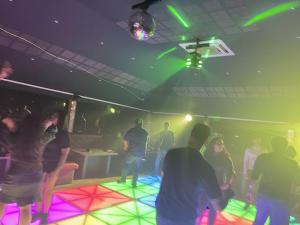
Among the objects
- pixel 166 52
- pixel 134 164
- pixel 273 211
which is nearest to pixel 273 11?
pixel 273 211

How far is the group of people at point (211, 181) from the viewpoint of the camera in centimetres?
201

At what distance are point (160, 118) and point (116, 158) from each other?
10.4 feet

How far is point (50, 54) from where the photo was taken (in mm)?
6914

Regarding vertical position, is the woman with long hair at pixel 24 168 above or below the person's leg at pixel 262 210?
above

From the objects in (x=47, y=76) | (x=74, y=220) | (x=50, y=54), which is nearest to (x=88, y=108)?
(x=47, y=76)

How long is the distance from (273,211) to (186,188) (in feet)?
6.39

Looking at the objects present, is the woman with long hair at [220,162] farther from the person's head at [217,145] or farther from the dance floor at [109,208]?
the dance floor at [109,208]

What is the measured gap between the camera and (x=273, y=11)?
4090mm

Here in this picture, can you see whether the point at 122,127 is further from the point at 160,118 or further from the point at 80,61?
the point at 80,61

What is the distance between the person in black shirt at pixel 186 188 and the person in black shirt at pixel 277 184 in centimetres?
161

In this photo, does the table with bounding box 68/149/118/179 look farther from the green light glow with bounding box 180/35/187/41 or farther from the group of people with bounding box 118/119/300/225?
the group of people with bounding box 118/119/300/225

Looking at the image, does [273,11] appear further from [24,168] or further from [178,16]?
[24,168]

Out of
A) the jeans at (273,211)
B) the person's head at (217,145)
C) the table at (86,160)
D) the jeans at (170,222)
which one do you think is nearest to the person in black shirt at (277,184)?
the jeans at (273,211)

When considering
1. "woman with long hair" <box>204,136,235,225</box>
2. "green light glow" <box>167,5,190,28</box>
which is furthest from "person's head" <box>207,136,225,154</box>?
"green light glow" <box>167,5,190,28</box>
